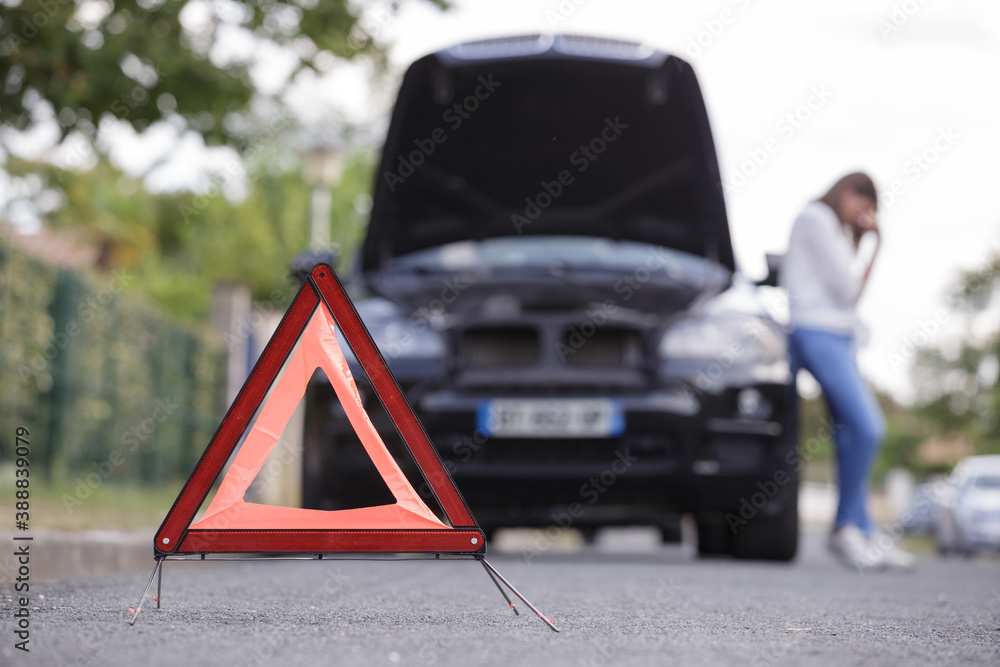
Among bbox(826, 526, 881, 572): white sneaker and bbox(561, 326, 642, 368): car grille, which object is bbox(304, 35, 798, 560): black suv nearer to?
bbox(561, 326, 642, 368): car grille

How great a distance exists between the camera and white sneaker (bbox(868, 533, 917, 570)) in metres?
5.73

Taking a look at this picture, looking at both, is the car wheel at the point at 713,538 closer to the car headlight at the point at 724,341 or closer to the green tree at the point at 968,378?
the car headlight at the point at 724,341

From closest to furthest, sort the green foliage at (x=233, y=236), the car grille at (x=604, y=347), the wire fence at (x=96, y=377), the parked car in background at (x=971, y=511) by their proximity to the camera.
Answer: the car grille at (x=604, y=347) < the wire fence at (x=96, y=377) < the parked car in background at (x=971, y=511) < the green foliage at (x=233, y=236)

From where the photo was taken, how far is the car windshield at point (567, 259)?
5.86m

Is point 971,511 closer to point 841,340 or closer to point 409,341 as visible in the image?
point 841,340

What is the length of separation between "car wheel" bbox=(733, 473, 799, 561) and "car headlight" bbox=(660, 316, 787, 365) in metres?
0.57

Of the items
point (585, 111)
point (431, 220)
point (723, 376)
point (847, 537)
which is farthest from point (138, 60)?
point (847, 537)

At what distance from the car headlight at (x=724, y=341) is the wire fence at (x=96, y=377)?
5.97 meters

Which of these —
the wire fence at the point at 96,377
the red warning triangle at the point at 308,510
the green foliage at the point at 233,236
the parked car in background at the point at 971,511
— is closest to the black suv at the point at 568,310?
the red warning triangle at the point at 308,510

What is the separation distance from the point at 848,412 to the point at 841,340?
1.14 feet

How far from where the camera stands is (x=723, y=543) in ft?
19.9

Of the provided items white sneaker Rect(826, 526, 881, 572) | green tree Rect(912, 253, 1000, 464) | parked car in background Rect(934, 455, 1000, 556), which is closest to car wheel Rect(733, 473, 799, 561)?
white sneaker Rect(826, 526, 881, 572)

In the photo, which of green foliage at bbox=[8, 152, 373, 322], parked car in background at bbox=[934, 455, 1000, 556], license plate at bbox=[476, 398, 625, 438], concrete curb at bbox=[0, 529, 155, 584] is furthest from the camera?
green foliage at bbox=[8, 152, 373, 322]

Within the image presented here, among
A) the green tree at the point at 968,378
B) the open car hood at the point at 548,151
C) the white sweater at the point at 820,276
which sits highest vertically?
the open car hood at the point at 548,151
